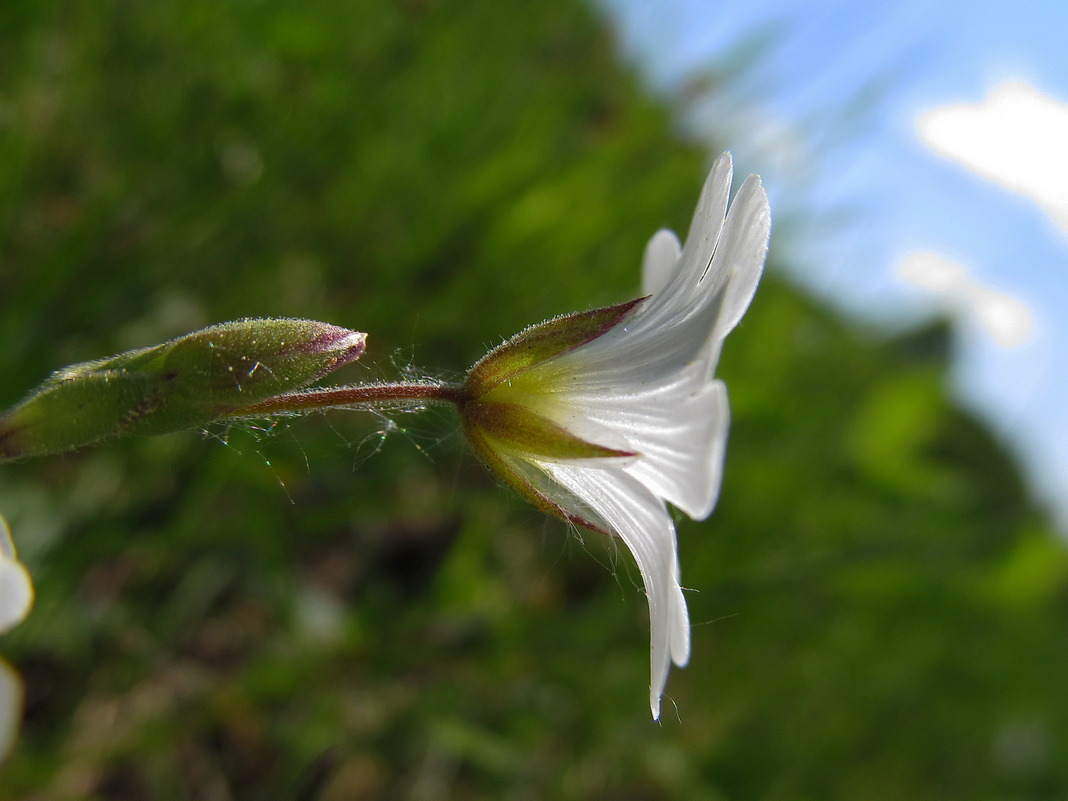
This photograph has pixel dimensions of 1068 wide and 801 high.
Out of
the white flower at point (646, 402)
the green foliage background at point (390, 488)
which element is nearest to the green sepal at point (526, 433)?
the white flower at point (646, 402)

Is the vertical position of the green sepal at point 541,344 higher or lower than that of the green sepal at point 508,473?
higher

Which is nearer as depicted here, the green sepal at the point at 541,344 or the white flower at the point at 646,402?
the white flower at the point at 646,402

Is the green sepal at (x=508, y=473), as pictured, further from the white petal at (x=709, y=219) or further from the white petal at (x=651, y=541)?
the white petal at (x=709, y=219)

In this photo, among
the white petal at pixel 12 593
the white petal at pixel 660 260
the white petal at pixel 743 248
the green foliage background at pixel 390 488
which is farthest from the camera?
the green foliage background at pixel 390 488

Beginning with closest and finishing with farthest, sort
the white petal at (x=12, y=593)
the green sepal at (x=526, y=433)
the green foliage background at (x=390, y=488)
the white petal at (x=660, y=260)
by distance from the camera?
the white petal at (x=12, y=593) < the green sepal at (x=526, y=433) < the white petal at (x=660, y=260) < the green foliage background at (x=390, y=488)

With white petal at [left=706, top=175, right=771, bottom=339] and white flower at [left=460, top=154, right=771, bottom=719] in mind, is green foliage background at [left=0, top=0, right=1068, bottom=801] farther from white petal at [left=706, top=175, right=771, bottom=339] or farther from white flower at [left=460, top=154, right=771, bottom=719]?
white petal at [left=706, top=175, right=771, bottom=339]

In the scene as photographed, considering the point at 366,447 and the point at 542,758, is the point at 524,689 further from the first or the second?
the point at 366,447

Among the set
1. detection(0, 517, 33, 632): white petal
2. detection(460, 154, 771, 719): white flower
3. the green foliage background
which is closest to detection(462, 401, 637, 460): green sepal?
detection(460, 154, 771, 719): white flower

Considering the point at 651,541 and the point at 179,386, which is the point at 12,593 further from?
the point at 651,541
